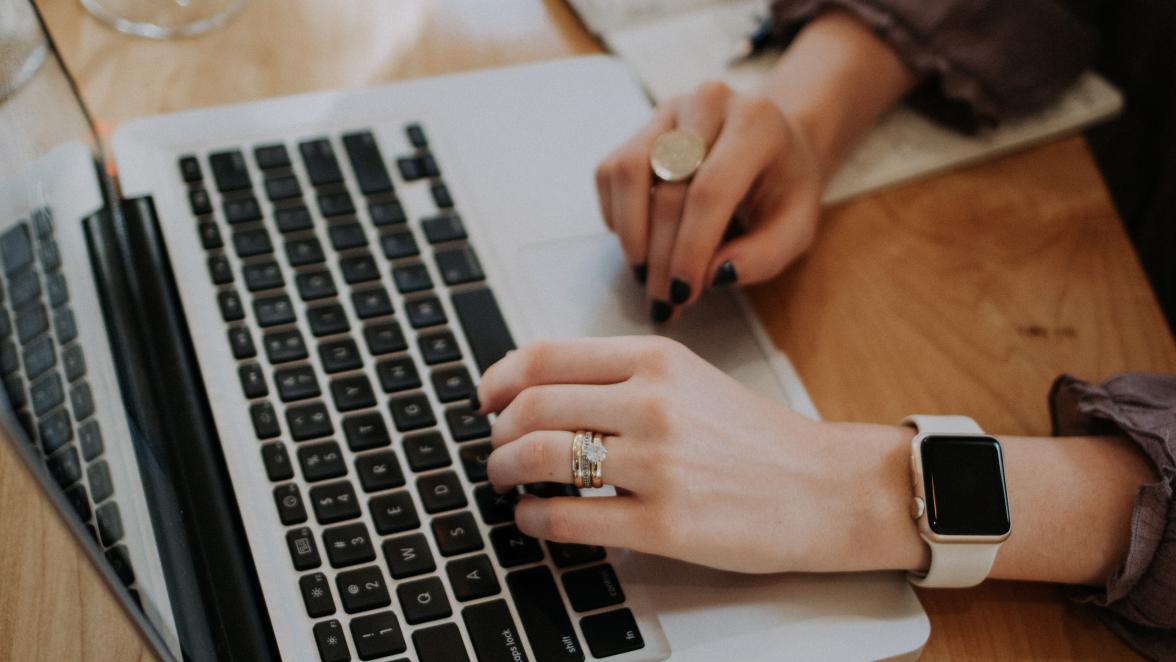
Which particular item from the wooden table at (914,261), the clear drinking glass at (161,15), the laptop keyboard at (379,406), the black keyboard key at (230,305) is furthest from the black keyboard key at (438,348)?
the clear drinking glass at (161,15)

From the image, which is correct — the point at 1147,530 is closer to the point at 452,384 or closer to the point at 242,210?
the point at 452,384

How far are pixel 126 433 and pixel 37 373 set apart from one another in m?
0.06

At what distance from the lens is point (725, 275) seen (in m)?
0.65

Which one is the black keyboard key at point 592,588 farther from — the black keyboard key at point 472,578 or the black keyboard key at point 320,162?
the black keyboard key at point 320,162

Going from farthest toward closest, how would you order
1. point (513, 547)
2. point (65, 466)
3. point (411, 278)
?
point (411, 278) → point (513, 547) → point (65, 466)

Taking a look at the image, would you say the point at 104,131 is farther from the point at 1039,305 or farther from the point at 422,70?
the point at 1039,305

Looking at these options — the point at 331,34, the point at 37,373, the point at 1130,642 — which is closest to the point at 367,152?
the point at 331,34

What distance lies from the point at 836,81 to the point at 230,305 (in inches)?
18.1

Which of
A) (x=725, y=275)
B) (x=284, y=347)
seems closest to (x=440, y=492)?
(x=284, y=347)

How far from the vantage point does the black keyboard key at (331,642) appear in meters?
0.47

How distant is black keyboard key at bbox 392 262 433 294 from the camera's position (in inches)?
24.4

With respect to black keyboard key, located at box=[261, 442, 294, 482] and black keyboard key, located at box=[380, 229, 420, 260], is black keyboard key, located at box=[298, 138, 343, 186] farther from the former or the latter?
black keyboard key, located at box=[261, 442, 294, 482]

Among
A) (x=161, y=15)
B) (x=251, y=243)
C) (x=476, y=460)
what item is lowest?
(x=476, y=460)

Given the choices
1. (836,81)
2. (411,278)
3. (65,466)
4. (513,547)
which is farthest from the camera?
(836,81)
